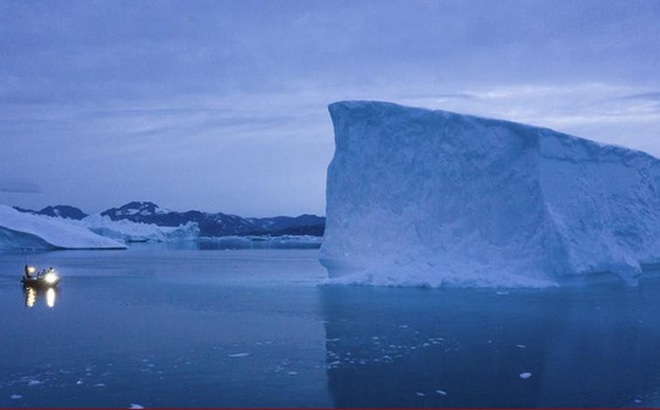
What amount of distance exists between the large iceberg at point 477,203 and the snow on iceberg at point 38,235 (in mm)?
32904

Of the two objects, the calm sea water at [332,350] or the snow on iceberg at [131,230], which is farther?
the snow on iceberg at [131,230]

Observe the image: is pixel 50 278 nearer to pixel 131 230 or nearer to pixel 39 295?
pixel 39 295

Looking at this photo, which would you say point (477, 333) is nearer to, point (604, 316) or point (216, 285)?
point (604, 316)

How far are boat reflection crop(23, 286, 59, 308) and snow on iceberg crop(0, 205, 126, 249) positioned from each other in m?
31.4

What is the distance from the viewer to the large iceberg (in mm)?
17797

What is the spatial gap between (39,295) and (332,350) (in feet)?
35.6

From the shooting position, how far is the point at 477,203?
19.2m

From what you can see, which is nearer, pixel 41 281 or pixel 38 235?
pixel 41 281

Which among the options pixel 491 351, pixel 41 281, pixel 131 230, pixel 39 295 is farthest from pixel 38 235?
pixel 491 351

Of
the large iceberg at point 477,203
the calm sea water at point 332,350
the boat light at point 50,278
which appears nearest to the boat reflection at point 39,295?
the calm sea water at point 332,350

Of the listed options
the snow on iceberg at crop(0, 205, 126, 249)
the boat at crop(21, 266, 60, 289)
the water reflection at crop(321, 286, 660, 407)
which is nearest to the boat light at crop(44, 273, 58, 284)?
the boat at crop(21, 266, 60, 289)

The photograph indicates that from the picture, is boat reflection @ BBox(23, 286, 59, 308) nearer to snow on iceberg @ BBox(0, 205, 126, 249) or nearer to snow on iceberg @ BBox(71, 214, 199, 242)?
snow on iceberg @ BBox(0, 205, 126, 249)

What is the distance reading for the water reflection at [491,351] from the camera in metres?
6.59

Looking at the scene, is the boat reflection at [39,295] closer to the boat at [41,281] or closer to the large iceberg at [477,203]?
the boat at [41,281]
